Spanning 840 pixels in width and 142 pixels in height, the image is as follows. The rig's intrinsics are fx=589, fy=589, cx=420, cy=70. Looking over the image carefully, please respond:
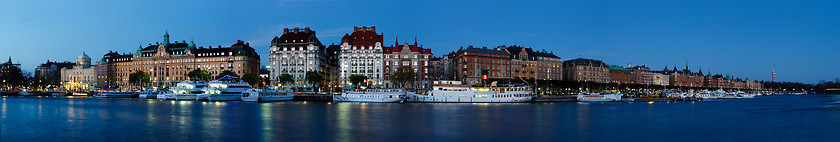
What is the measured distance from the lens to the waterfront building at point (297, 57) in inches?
5969

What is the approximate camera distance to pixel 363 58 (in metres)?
149

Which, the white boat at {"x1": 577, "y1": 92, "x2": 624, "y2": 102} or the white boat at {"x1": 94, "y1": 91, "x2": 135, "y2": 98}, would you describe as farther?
the white boat at {"x1": 94, "y1": 91, "x2": 135, "y2": 98}

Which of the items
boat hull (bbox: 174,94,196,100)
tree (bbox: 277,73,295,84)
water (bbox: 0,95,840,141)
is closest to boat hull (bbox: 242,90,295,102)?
boat hull (bbox: 174,94,196,100)

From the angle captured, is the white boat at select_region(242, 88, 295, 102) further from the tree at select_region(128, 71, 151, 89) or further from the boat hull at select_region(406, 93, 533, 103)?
the tree at select_region(128, 71, 151, 89)

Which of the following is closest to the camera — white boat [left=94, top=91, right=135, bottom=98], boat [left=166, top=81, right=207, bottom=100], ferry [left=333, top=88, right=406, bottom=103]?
ferry [left=333, top=88, right=406, bottom=103]

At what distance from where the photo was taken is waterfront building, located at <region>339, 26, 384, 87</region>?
486ft

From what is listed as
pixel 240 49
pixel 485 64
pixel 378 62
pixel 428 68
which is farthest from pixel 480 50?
pixel 240 49

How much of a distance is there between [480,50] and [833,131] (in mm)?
109928

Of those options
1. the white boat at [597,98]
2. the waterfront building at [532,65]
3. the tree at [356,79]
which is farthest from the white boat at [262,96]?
Result: the waterfront building at [532,65]

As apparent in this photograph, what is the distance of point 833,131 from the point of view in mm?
46875

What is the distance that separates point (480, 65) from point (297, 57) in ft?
156

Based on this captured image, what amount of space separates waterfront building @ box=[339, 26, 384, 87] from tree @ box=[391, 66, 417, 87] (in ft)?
34.1

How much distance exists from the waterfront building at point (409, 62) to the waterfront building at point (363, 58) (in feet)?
5.24

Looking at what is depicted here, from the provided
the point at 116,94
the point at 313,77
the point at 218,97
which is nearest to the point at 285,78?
the point at 313,77
